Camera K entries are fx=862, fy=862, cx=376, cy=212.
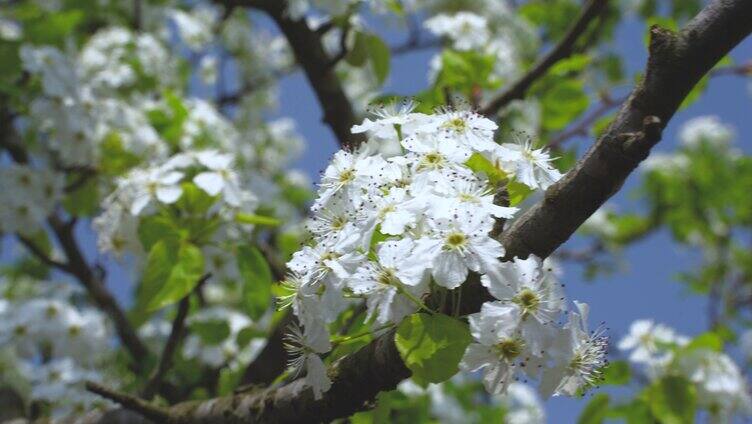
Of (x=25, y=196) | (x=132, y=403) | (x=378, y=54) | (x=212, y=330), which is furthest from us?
(x=25, y=196)

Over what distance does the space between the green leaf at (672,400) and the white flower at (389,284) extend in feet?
5.68

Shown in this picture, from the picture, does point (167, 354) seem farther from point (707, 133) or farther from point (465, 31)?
point (707, 133)

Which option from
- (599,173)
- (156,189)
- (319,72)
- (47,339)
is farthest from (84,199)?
(599,173)

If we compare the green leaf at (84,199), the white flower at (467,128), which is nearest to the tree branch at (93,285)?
the green leaf at (84,199)

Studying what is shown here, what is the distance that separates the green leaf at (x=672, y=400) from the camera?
3.05 metres

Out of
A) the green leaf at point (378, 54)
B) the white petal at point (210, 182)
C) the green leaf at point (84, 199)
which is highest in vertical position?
the green leaf at point (84, 199)

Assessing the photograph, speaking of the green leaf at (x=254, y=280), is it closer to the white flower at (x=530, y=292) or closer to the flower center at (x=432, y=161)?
the flower center at (x=432, y=161)

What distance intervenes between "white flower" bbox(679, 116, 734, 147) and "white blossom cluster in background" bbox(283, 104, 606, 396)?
30.8ft

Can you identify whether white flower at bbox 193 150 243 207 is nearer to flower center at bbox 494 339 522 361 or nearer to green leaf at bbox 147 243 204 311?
green leaf at bbox 147 243 204 311

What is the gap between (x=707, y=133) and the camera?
1065 centimetres

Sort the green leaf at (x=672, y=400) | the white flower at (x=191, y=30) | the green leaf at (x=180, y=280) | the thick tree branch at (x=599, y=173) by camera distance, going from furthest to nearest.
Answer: the white flower at (x=191, y=30)
the green leaf at (x=672, y=400)
the green leaf at (x=180, y=280)
the thick tree branch at (x=599, y=173)

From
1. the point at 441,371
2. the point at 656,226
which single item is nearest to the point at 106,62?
the point at 441,371

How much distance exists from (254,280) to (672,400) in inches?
61.7

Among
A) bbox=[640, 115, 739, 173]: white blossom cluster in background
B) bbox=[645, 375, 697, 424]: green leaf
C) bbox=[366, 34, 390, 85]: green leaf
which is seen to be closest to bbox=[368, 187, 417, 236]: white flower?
bbox=[645, 375, 697, 424]: green leaf
